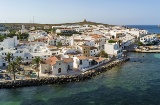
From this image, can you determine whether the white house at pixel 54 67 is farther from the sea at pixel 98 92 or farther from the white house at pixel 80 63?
the sea at pixel 98 92

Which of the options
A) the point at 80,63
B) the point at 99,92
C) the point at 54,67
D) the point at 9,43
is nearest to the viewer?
the point at 99,92

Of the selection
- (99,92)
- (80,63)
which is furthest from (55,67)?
(99,92)

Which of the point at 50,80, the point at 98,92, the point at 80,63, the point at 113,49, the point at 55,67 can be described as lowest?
the point at 98,92

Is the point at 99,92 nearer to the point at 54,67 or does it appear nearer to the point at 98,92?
the point at 98,92

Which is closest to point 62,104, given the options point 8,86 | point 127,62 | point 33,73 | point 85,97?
point 85,97

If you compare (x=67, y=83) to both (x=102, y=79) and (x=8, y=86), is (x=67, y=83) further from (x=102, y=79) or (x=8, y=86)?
(x=8, y=86)

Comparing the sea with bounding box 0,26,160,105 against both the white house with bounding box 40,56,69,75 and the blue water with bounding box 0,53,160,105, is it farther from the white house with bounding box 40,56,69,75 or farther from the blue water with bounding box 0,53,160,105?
the white house with bounding box 40,56,69,75

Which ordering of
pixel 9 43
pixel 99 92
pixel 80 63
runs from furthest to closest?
pixel 9 43 < pixel 80 63 < pixel 99 92

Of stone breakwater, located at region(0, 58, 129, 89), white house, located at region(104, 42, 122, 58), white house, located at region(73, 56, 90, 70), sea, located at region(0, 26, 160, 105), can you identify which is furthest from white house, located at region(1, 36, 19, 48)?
sea, located at region(0, 26, 160, 105)

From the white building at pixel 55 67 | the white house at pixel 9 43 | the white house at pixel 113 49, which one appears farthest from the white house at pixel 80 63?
the white house at pixel 9 43
